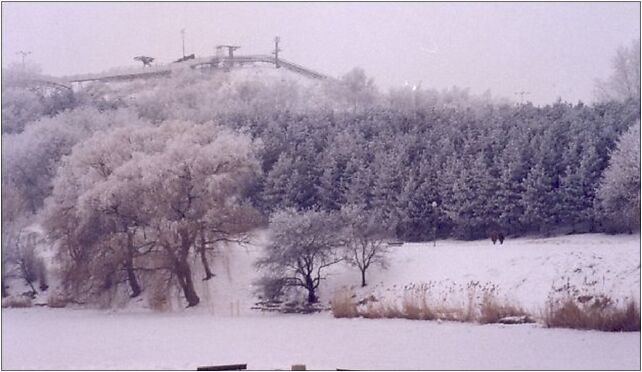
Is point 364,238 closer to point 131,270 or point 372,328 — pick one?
point 372,328

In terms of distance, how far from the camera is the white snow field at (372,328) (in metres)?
11.3

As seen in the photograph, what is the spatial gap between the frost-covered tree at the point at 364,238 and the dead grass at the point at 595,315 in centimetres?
428

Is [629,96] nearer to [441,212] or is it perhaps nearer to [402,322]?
[441,212]

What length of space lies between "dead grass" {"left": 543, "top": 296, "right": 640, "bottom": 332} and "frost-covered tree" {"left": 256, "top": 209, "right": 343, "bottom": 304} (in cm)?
468

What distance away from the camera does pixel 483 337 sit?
12688mm

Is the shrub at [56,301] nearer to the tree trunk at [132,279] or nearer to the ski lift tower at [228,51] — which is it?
the tree trunk at [132,279]

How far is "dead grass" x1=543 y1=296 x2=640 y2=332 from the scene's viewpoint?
12758mm

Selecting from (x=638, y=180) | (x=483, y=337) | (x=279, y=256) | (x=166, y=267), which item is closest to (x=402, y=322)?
(x=483, y=337)

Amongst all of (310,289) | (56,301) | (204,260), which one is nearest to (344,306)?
(310,289)

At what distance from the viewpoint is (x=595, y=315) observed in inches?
515

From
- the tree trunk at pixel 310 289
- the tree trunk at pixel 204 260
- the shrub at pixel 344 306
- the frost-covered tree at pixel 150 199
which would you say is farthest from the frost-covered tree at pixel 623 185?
the tree trunk at pixel 204 260

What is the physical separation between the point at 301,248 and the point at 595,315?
5.90 m

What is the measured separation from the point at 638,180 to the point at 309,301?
658cm

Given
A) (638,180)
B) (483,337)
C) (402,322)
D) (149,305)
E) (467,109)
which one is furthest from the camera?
(467,109)
